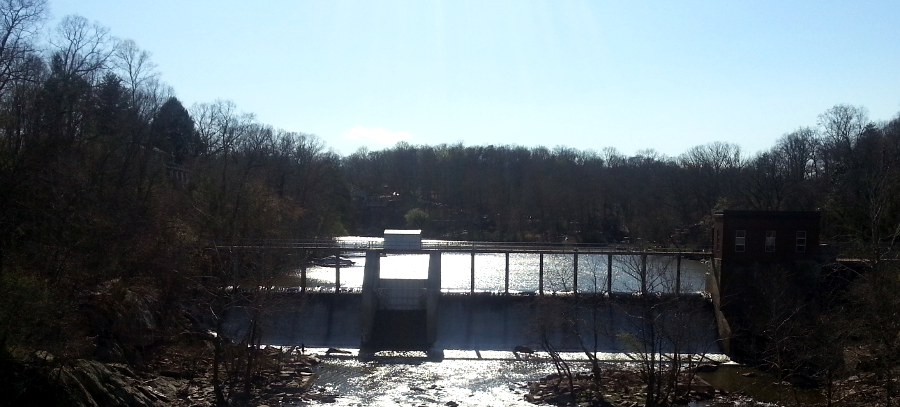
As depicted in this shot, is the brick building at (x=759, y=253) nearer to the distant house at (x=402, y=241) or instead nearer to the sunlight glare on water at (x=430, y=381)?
the sunlight glare on water at (x=430, y=381)

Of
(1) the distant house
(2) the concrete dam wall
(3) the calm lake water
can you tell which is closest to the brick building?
(2) the concrete dam wall

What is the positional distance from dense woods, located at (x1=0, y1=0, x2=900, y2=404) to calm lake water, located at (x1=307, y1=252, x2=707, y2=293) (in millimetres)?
5032

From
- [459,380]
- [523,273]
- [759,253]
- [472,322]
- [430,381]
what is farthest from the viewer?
[523,273]

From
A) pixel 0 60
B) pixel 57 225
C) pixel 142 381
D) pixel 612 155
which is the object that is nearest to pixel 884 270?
pixel 142 381

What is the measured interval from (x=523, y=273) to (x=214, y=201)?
67.3ft

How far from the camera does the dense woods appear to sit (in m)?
21.5

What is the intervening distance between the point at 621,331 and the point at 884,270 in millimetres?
11451

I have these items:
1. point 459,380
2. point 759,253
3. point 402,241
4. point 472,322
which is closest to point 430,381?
point 459,380

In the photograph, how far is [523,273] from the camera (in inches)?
1967

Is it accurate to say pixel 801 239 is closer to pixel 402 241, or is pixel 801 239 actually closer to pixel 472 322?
pixel 472 322

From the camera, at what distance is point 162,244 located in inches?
1315

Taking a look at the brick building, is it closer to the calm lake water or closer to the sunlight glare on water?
the calm lake water

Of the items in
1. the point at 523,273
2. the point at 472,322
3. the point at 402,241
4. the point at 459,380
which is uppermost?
the point at 402,241

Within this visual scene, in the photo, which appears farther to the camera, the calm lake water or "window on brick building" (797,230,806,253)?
the calm lake water
